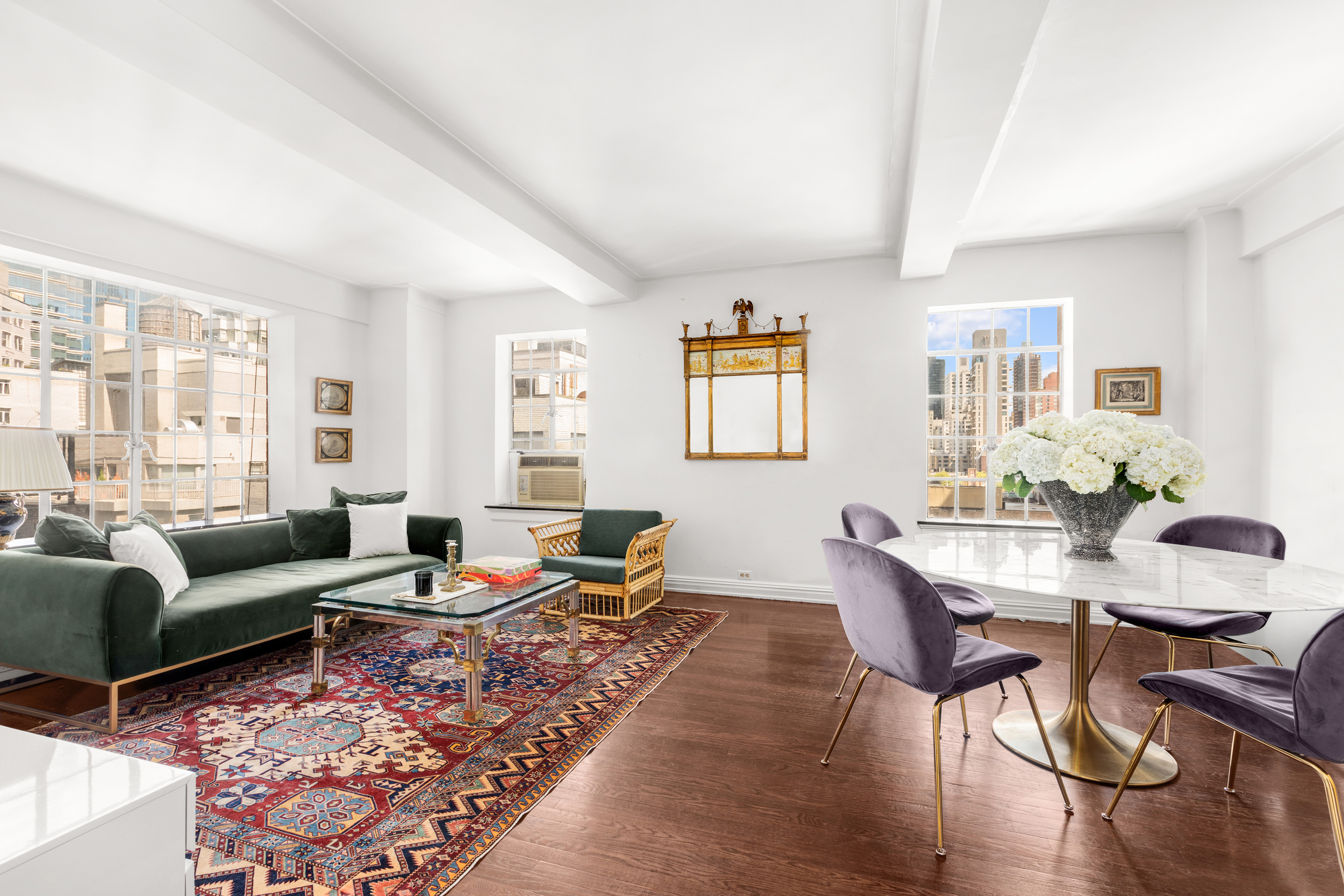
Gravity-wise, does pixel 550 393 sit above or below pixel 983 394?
above

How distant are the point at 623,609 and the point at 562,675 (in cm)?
108

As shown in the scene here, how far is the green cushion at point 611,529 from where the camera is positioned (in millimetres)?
4945

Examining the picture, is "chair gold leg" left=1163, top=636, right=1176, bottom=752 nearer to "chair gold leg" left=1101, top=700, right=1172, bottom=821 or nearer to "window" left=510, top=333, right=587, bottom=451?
"chair gold leg" left=1101, top=700, right=1172, bottom=821

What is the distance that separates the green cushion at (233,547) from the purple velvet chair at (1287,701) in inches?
189

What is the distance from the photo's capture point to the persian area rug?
1805 mm

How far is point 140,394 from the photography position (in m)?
4.32

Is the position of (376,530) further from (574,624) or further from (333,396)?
(574,624)

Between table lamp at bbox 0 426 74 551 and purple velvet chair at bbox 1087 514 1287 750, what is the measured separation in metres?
4.19

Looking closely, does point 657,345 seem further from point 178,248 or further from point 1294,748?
point 1294,748

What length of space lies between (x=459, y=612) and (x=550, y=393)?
3537 millimetres

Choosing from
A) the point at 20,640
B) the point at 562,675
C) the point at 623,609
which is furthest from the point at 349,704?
the point at 623,609

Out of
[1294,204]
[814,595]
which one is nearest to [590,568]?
[814,595]

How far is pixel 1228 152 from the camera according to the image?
10.3 ft

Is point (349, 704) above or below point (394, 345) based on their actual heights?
below
